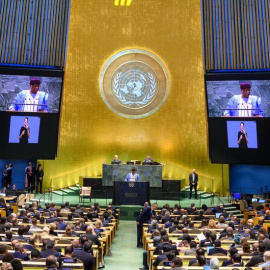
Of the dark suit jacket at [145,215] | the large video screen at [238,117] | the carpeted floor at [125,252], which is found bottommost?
the carpeted floor at [125,252]

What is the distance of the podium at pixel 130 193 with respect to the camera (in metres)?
16.2

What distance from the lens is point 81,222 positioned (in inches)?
421

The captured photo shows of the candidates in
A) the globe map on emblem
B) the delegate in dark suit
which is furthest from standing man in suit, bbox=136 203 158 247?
the globe map on emblem

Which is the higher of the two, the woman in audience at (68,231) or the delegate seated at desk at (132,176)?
the delegate seated at desk at (132,176)

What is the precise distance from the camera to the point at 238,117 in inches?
728

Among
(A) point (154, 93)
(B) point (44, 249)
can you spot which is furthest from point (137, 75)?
(B) point (44, 249)

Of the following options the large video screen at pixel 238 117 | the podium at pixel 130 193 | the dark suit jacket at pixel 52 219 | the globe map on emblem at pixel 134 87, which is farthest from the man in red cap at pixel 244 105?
the dark suit jacket at pixel 52 219

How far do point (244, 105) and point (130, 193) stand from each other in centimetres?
667

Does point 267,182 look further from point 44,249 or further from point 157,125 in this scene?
point 44,249

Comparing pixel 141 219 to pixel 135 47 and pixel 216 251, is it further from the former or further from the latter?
pixel 135 47

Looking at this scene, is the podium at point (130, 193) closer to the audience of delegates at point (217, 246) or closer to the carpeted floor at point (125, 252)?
the carpeted floor at point (125, 252)

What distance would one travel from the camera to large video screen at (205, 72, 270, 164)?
59.6 ft

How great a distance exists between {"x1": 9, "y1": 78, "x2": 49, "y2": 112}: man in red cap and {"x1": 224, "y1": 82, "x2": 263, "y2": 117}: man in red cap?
26.7ft

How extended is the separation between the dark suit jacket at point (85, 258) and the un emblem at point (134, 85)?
48.3 feet
